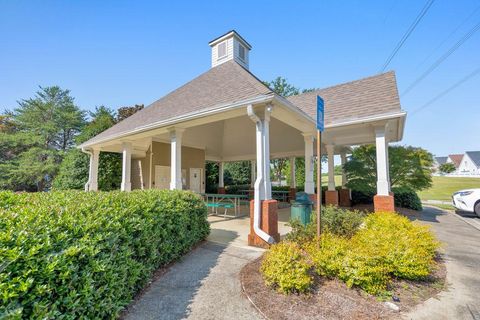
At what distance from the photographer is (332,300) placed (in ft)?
10.4

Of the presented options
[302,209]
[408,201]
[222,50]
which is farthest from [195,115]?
[408,201]

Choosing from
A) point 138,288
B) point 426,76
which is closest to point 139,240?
point 138,288

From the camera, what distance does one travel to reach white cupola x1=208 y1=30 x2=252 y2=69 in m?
10.9

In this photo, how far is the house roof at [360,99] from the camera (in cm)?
838

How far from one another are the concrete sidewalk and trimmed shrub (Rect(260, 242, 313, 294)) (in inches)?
20.5

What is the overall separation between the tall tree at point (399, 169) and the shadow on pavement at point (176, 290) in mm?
9288

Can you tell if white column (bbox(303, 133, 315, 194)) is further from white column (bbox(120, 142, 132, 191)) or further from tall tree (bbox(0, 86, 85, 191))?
tall tree (bbox(0, 86, 85, 191))

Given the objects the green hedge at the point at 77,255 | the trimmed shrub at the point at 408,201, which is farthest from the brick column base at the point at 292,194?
the green hedge at the point at 77,255

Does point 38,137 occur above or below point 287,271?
above

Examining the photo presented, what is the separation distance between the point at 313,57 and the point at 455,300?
10.1 metres

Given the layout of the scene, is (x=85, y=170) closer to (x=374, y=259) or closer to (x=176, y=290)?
(x=176, y=290)

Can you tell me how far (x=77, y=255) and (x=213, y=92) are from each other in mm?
6670

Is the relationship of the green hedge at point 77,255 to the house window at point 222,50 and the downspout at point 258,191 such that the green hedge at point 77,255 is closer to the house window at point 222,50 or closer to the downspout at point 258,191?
the downspout at point 258,191

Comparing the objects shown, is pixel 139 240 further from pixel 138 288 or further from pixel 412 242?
pixel 412 242
